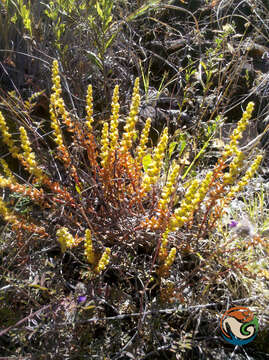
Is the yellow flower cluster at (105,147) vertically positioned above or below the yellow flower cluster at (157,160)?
below

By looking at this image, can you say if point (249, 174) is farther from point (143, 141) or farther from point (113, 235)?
point (113, 235)

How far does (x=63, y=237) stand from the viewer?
1.18m

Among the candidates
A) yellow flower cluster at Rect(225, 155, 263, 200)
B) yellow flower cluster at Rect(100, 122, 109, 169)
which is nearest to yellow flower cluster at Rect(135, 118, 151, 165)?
yellow flower cluster at Rect(100, 122, 109, 169)

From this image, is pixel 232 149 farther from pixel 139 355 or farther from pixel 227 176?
pixel 139 355

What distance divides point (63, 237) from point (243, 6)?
9.76ft

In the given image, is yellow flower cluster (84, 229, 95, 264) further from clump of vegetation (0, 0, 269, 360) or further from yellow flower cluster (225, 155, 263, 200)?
yellow flower cluster (225, 155, 263, 200)

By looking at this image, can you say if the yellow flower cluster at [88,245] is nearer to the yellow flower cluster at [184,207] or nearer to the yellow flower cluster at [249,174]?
the yellow flower cluster at [184,207]

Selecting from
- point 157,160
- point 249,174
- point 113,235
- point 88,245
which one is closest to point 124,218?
point 113,235

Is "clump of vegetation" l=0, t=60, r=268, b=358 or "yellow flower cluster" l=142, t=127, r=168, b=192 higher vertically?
"yellow flower cluster" l=142, t=127, r=168, b=192

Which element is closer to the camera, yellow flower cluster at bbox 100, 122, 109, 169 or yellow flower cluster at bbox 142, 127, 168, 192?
yellow flower cluster at bbox 142, 127, 168, 192

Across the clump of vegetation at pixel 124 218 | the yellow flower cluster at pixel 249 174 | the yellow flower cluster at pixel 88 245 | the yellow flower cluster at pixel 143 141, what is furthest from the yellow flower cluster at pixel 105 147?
the yellow flower cluster at pixel 249 174

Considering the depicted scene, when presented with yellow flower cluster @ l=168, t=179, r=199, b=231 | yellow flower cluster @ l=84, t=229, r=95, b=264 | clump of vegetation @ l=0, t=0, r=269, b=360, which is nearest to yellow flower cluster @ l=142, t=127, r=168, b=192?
clump of vegetation @ l=0, t=0, r=269, b=360

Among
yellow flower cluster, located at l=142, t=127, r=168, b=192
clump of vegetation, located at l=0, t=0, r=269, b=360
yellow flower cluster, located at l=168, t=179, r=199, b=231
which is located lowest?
clump of vegetation, located at l=0, t=0, r=269, b=360

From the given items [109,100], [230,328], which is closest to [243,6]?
[109,100]
